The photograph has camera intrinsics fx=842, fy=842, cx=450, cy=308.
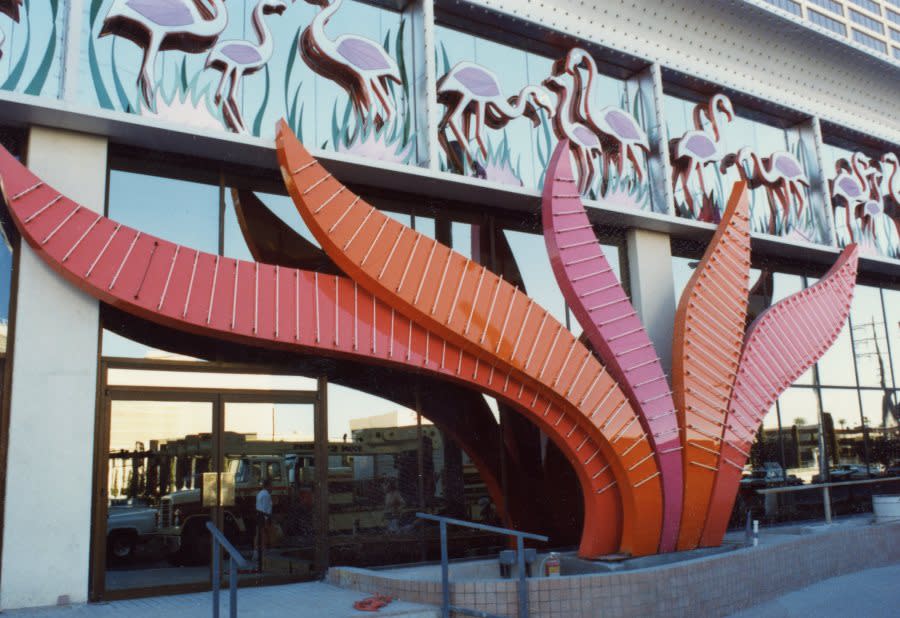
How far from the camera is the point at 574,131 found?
12.6 metres

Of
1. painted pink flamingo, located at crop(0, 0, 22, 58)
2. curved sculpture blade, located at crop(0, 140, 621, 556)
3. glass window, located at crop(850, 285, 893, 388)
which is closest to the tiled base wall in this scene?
curved sculpture blade, located at crop(0, 140, 621, 556)

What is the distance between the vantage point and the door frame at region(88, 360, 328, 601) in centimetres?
889

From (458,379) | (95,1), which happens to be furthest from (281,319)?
Answer: (95,1)

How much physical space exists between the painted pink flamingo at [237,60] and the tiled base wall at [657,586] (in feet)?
18.0

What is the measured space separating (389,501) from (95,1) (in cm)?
686

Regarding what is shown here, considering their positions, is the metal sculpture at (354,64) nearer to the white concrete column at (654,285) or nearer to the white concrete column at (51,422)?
the white concrete column at (51,422)

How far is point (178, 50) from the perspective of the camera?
32.2ft

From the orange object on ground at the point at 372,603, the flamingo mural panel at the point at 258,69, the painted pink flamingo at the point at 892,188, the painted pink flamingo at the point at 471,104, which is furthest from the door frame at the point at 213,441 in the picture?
the painted pink flamingo at the point at 892,188

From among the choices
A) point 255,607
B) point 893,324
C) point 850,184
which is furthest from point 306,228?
point 893,324

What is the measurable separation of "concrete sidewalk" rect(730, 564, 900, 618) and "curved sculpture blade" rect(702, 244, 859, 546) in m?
1.52

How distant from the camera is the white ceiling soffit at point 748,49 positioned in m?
13.3

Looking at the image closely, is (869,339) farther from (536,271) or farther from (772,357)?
(536,271)

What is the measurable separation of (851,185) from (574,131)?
7394mm

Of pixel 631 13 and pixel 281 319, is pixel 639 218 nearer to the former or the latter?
pixel 631 13
